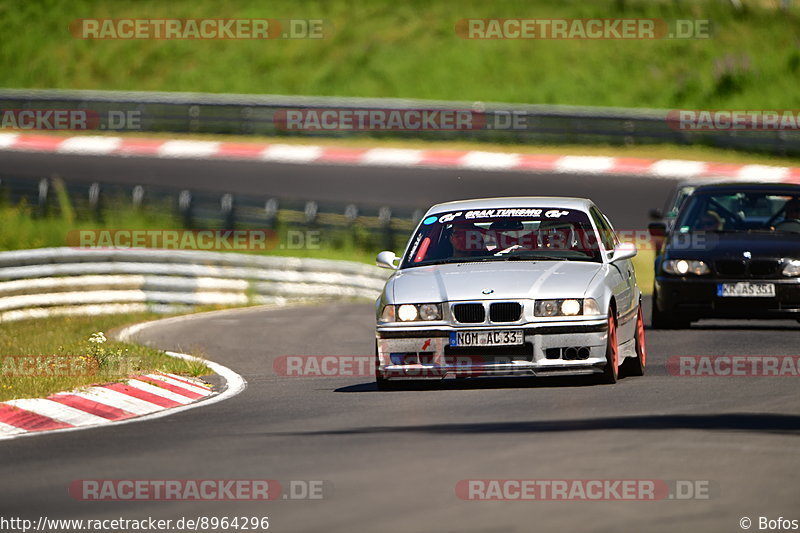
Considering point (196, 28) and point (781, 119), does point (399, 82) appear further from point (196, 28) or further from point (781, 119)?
point (781, 119)

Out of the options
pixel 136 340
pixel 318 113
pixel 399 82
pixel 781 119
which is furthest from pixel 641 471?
pixel 399 82

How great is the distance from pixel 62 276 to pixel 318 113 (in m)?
15.2

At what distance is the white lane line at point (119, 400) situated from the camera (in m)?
11.3

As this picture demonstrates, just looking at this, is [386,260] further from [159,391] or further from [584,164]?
[584,164]

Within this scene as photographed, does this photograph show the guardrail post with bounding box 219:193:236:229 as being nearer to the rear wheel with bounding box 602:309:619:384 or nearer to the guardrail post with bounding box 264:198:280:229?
the guardrail post with bounding box 264:198:280:229

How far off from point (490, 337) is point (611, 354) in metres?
0.92

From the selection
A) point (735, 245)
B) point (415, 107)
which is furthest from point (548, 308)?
point (415, 107)

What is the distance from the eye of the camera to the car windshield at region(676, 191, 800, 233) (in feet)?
53.7

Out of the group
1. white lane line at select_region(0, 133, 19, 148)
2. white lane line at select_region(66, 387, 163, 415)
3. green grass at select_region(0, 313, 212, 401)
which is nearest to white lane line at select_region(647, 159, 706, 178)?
white lane line at select_region(0, 133, 19, 148)

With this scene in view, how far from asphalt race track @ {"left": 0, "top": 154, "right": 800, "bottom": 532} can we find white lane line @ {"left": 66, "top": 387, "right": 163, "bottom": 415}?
1.43 ft

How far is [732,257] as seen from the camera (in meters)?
15.8

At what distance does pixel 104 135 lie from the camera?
Result: 3659cm

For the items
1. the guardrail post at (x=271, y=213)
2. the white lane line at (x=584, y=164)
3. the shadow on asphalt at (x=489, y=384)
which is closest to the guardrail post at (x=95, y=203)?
the guardrail post at (x=271, y=213)

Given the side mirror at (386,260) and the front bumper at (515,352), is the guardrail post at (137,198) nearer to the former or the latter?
the side mirror at (386,260)
